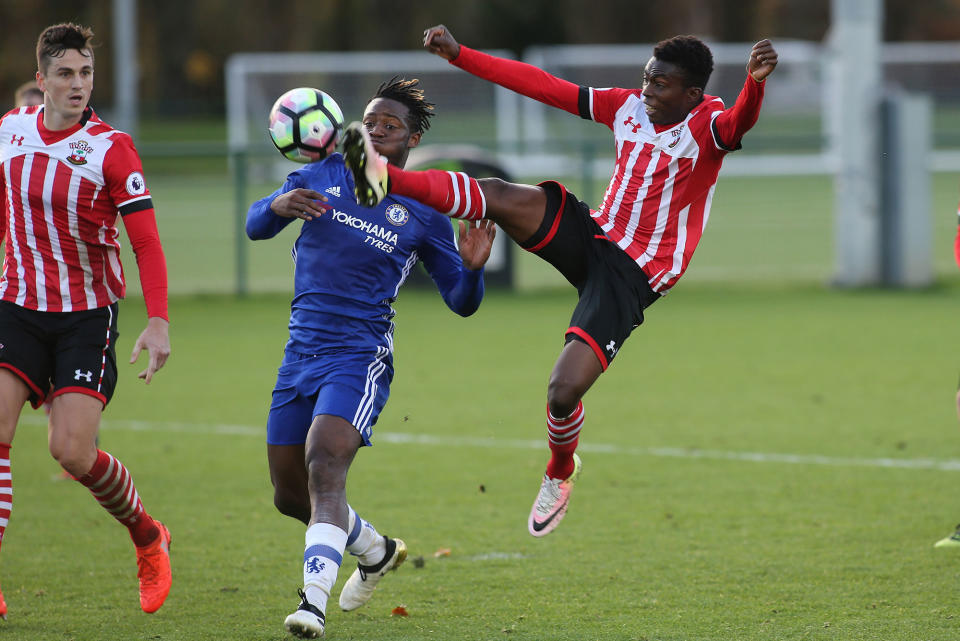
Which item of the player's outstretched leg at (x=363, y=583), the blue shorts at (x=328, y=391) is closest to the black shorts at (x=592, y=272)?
the blue shorts at (x=328, y=391)

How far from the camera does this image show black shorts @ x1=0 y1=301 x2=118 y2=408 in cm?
559

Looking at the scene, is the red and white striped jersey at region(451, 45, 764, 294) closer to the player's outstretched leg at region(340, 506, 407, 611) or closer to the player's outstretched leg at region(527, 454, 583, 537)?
the player's outstretched leg at region(527, 454, 583, 537)

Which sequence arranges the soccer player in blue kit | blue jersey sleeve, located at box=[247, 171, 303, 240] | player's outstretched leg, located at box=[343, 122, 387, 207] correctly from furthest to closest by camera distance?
blue jersey sleeve, located at box=[247, 171, 303, 240] < the soccer player in blue kit < player's outstretched leg, located at box=[343, 122, 387, 207]

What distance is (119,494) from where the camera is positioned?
5852 millimetres

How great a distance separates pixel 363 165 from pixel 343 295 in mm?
625

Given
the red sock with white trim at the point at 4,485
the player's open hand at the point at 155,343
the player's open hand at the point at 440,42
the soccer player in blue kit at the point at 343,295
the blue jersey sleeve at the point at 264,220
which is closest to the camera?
the soccer player in blue kit at the point at 343,295

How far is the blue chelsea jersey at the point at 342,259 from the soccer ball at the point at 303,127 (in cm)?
13

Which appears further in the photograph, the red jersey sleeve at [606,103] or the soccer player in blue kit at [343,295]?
the red jersey sleeve at [606,103]

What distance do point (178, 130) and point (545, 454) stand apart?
22.7 m

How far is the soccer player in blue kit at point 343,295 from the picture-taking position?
5.21 metres

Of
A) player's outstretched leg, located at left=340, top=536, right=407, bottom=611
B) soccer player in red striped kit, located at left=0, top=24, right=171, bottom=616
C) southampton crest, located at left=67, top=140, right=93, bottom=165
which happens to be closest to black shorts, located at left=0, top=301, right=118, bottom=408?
soccer player in red striped kit, located at left=0, top=24, right=171, bottom=616

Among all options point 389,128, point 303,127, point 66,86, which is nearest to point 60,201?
point 66,86

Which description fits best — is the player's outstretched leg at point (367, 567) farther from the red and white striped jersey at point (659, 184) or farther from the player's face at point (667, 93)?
the player's face at point (667, 93)

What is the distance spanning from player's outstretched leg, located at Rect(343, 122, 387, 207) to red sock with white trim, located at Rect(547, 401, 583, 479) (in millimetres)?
1489
